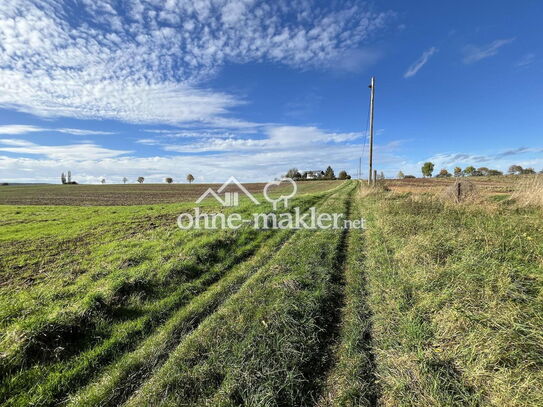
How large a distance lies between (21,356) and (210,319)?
250 centimetres

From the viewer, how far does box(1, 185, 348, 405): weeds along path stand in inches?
119

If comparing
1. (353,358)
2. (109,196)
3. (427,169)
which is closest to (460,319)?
(353,358)

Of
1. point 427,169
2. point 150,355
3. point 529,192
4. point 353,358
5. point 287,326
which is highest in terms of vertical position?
point 427,169

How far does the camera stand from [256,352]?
11.0 ft

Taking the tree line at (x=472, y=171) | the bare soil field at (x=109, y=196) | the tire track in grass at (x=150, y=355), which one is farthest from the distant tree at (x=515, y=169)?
the tire track in grass at (x=150, y=355)

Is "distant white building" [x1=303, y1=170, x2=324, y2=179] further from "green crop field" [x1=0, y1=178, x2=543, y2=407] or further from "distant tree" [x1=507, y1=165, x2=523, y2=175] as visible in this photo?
"green crop field" [x1=0, y1=178, x2=543, y2=407]

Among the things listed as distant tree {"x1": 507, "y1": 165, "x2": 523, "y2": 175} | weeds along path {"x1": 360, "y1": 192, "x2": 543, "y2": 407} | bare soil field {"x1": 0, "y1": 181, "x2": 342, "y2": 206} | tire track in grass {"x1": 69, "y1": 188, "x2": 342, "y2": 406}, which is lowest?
tire track in grass {"x1": 69, "y1": 188, "x2": 342, "y2": 406}

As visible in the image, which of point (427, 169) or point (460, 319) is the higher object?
point (427, 169)

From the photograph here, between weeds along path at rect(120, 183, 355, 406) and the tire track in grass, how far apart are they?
0.55 feet

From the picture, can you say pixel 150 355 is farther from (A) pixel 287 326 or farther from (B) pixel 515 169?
(B) pixel 515 169

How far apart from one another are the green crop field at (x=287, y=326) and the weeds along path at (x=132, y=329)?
2 cm

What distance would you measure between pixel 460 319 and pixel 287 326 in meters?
2.36

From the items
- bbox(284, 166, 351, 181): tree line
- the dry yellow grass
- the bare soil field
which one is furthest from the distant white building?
the dry yellow grass

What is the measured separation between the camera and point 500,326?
299 cm
